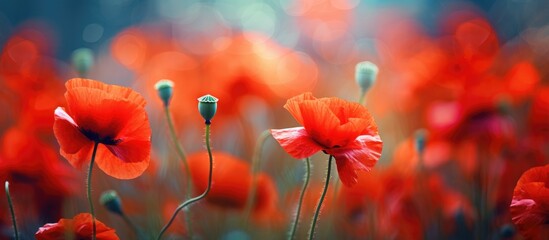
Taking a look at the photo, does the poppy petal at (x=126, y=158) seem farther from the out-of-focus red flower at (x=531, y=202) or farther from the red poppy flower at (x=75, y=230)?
the out-of-focus red flower at (x=531, y=202)

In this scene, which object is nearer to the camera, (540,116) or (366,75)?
(366,75)

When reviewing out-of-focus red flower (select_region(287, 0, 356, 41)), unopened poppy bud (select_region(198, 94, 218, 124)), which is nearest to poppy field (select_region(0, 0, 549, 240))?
unopened poppy bud (select_region(198, 94, 218, 124))

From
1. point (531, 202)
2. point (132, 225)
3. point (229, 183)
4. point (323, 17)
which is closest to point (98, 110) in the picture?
point (132, 225)

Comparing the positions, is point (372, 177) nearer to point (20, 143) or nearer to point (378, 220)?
point (378, 220)

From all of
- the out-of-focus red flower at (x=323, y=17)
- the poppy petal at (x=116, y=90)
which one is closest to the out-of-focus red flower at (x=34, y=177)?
the poppy petal at (x=116, y=90)

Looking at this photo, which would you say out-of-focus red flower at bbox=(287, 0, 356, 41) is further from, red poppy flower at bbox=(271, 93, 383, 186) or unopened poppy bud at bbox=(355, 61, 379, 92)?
red poppy flower at bbox=(271, 93, 383, 186)

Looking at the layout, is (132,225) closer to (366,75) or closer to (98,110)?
(98,110)
